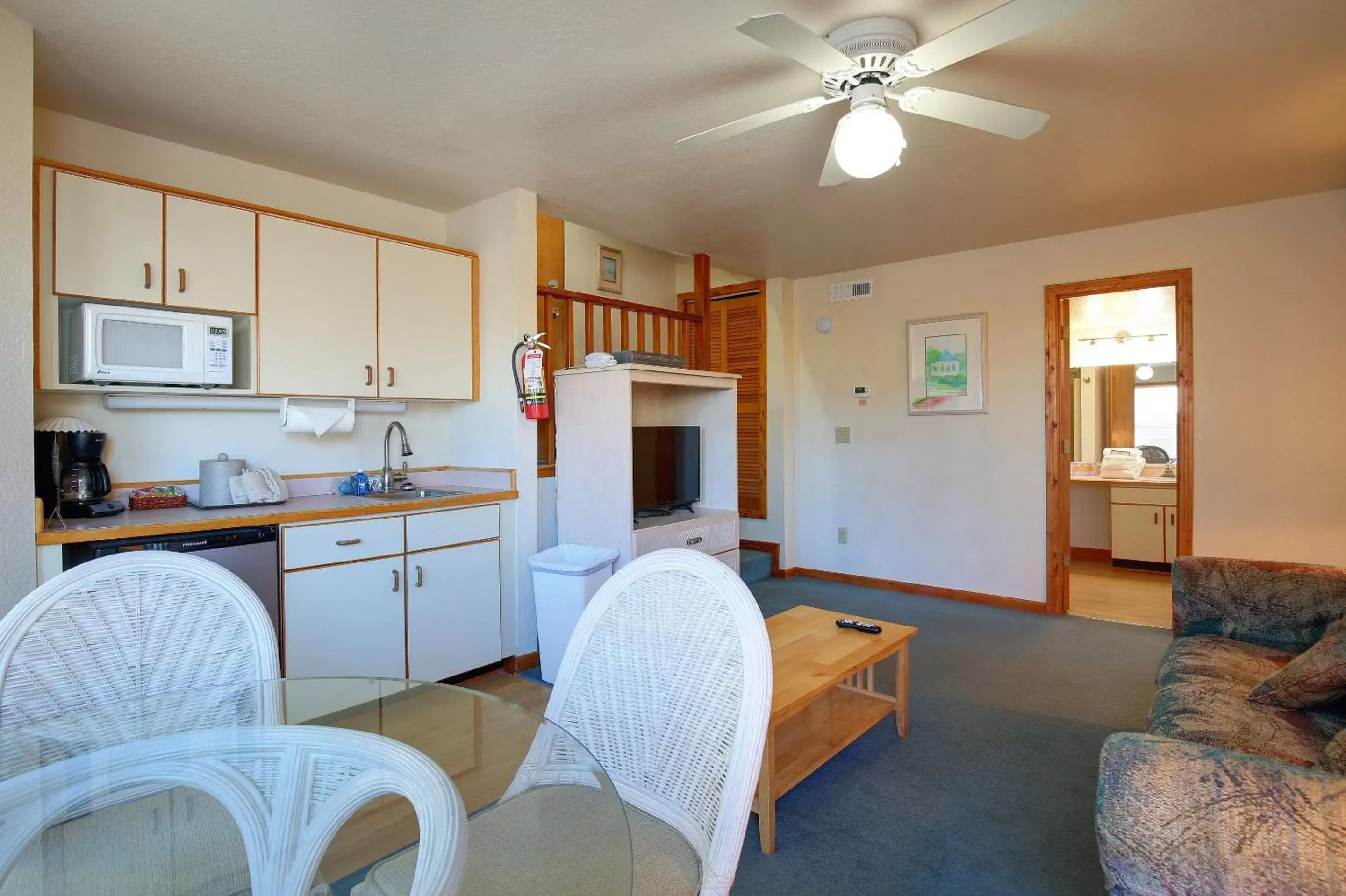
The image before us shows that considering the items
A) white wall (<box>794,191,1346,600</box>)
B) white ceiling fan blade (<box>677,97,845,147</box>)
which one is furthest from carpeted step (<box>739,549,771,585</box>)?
white ceiling fan blade (<box>677,97,845,147</box>)

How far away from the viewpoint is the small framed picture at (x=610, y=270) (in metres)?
4.98

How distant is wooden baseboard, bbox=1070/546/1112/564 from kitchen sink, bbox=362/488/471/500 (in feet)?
17.9

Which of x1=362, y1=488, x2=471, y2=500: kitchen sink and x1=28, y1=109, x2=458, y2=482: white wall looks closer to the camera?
x1=28, y1=109, x2=458, y2=482: white wall

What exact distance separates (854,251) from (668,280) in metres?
1.58

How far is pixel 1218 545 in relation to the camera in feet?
12.5

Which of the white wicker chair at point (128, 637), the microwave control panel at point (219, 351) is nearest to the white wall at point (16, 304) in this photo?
the microwave control panel at point (219, 351)

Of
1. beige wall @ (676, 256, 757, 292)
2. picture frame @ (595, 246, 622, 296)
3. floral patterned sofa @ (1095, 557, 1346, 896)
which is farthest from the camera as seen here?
beige wall @ (676, 256, 757, 292)

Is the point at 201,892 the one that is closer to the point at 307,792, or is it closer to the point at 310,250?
the point at 307,792

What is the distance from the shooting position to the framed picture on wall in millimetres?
4551

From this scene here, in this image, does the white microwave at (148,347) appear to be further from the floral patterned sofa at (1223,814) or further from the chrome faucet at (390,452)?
the floral patterned sofa at (1223,814)

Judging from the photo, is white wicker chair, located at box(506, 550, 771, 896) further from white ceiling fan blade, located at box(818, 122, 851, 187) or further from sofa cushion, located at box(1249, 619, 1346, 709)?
white ceiling fan blade, located at box(818, 122, 851, 187)

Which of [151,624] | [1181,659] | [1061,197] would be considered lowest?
[1181,659]

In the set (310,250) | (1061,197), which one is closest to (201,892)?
(310,250)

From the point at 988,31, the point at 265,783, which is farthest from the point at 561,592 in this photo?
the point at 988,31
